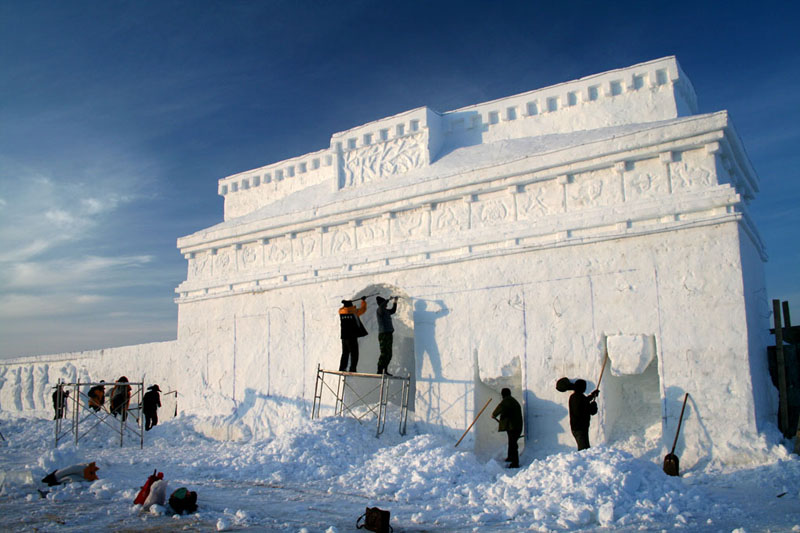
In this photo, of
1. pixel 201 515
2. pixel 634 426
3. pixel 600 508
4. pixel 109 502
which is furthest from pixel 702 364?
pixel 109 502

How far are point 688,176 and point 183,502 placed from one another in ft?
29.8

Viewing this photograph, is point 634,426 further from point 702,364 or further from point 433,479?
point 433,479

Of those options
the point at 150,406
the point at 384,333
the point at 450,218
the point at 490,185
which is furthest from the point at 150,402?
the point at 490,185

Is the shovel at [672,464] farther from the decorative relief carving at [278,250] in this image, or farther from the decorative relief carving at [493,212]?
the decorative relief carving at [278,250]

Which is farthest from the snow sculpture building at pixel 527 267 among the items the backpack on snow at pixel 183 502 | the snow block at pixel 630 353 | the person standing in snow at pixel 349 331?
the backpack on snow at pixel 183 502

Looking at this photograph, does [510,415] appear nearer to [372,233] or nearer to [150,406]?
[372,233]

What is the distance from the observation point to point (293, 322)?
14.9 m

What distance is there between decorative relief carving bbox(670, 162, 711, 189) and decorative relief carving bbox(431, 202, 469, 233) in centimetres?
392

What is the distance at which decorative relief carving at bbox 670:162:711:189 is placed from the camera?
10422mm

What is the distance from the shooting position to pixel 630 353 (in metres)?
10.5

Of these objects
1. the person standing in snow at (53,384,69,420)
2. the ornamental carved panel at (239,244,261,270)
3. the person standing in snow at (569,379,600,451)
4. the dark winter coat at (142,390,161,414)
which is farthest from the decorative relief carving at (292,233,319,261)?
the person standing in snow at (569,379,600,451)

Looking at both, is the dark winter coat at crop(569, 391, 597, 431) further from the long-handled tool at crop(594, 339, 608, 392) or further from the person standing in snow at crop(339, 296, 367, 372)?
the person standing in snow at crop(339, 296, 367, 372)

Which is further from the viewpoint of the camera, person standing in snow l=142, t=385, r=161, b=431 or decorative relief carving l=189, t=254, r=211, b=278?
decorative relief carving l=189, t=254, r=211, b=278

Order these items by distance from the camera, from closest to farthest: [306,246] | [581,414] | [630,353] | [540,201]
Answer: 1. [581,414]
2. [630,353]
3. [540,201]
4. [306,246]
